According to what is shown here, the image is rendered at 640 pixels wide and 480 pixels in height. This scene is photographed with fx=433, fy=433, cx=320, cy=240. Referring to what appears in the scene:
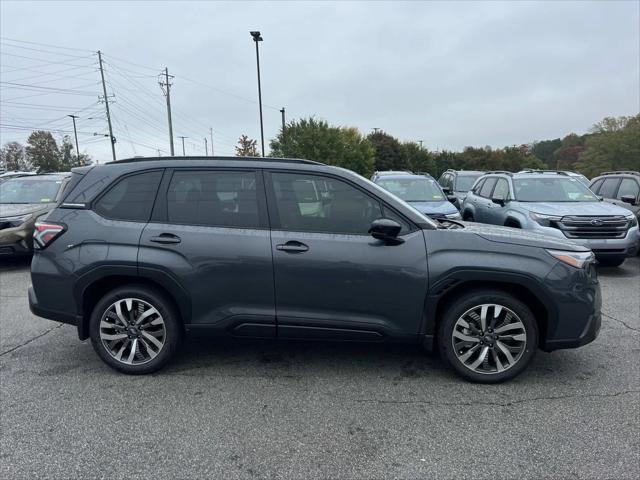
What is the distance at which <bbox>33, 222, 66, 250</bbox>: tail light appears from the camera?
374cm

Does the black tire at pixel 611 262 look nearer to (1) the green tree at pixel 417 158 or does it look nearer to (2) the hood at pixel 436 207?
(2) the hood at pixel 436 207

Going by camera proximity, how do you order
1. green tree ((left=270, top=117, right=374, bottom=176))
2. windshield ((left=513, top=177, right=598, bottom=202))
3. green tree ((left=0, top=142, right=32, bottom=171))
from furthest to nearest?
green tree ((left=0, top=142, right=32, bottom=171)) < green tree ((left=270, top=117, right=374, bottom=176)) < windshield ((left=513, top=177, right=598, bottom=202))

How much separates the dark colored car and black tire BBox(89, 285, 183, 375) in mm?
12

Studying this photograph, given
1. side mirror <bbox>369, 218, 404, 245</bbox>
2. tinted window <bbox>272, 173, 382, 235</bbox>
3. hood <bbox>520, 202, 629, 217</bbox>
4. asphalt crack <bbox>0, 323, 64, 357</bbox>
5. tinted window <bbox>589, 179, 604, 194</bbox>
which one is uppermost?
tinted window <bbox>272, 173, 382, 235</bbox>

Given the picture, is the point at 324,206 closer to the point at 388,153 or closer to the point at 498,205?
the point at 498,205

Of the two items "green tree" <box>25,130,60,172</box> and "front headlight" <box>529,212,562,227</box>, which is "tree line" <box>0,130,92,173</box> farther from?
"front headlight" <box>529,212,562,227</box>

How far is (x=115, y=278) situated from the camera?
149 inches

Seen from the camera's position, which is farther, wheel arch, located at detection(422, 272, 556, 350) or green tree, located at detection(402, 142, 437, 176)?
green tree, located at detection(402, 142, 437, 176)

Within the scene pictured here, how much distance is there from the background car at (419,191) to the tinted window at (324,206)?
5.39 meters

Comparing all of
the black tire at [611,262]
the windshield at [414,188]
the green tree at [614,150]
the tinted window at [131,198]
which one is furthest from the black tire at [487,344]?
the green tree at [614,150]

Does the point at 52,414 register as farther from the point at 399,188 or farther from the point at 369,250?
the point at 399,188

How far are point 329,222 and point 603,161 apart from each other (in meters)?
71.7

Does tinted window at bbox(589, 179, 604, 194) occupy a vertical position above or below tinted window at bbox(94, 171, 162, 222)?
below

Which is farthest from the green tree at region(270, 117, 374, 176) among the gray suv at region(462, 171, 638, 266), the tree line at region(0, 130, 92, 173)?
the tree line at region(0, 130, 92, 173)
